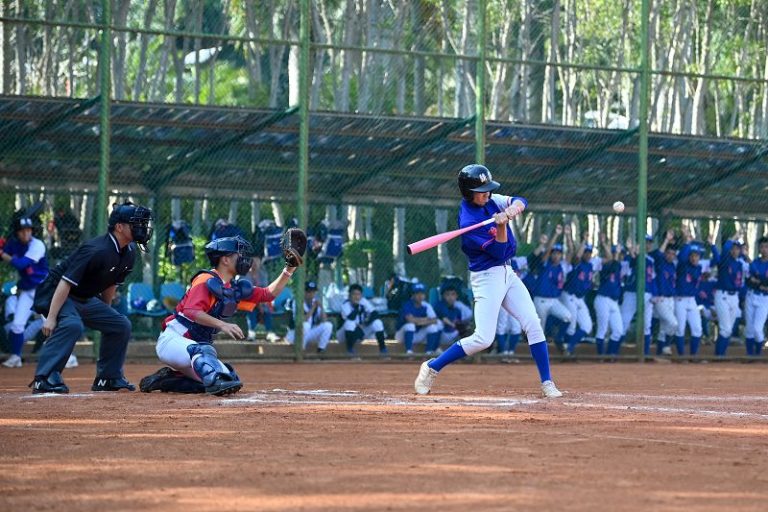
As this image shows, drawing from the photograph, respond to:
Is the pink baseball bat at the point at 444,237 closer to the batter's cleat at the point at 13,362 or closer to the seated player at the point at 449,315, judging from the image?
the batter's cleat at the point at 13,362

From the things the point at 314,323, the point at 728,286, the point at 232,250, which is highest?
the point at 232,250

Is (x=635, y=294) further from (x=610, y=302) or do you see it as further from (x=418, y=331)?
(x=418, y=331)

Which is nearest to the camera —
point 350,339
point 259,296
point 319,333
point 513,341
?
point 259,296

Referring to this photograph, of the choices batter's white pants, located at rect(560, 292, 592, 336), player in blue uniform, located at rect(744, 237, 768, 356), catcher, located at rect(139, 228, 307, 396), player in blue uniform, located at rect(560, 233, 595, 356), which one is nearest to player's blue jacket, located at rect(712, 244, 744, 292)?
player in blue uniform, located at rect(744, 237, 768, 356)

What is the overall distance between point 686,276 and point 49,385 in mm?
9974

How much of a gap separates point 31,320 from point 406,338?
4.40 meters


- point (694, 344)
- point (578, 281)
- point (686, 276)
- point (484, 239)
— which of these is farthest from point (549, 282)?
point (484, 239)

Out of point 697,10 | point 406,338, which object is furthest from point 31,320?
point 697,10

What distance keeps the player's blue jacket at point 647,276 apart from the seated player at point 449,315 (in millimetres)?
2414

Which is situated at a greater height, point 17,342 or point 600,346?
point 17,342

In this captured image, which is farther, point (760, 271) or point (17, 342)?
point (760, 271)

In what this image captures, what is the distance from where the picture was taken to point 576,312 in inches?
640

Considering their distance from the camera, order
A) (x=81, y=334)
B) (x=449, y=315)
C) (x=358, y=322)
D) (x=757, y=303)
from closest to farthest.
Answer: (x=81, y=334) < (x=358, y=322) < (x=449, y=315) < (x=757, y=303)

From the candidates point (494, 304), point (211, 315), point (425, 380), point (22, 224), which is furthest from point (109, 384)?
point (22, 224)
